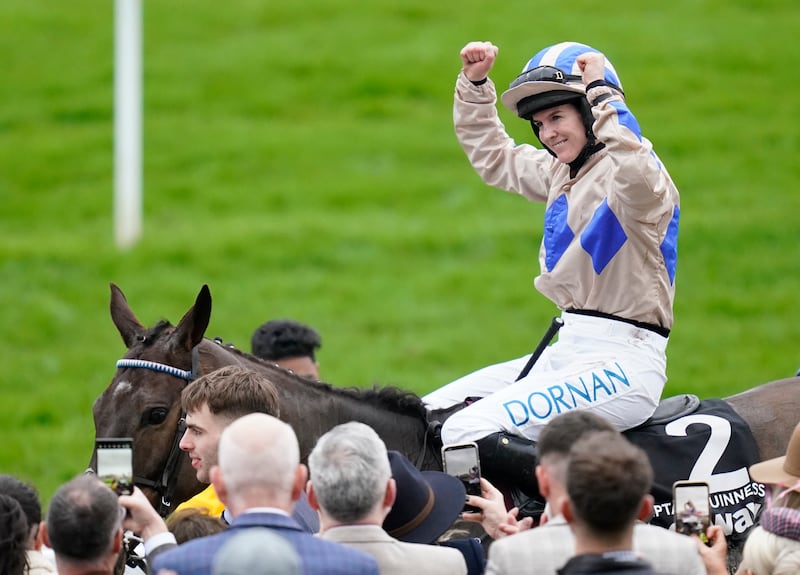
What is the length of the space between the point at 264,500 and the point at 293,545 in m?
0.16

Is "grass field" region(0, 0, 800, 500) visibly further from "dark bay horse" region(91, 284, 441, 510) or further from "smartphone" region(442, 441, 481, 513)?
"smartphone" region(442, 441, 481, 513)

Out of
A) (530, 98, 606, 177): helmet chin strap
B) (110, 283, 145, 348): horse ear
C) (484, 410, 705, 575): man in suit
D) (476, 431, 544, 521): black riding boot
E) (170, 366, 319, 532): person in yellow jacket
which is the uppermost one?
(530, 98, 606, 177): helmet chin strap

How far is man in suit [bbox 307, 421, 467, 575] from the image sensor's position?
145 inches

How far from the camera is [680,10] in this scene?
74.5 feet

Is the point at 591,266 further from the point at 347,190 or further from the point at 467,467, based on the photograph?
the point at 347,190

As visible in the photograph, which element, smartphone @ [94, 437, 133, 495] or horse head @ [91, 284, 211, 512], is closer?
smartphone @ [94, 437, 133, 495]

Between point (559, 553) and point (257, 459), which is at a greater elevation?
point (257, 459)

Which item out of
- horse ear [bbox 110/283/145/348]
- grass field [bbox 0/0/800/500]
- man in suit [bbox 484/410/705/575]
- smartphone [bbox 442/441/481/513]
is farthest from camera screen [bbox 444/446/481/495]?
grass field [bbox 0/0/800/500]

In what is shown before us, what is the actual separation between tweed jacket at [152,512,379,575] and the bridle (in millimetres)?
1421

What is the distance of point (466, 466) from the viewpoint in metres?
4.56

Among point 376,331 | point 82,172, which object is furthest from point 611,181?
point 82,172

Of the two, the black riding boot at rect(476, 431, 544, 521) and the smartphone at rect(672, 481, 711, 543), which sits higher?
the black riding boot at rect(476, 431, 544, 521)

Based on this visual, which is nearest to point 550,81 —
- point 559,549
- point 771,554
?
point 771,554

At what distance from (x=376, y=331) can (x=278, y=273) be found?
172 cm
